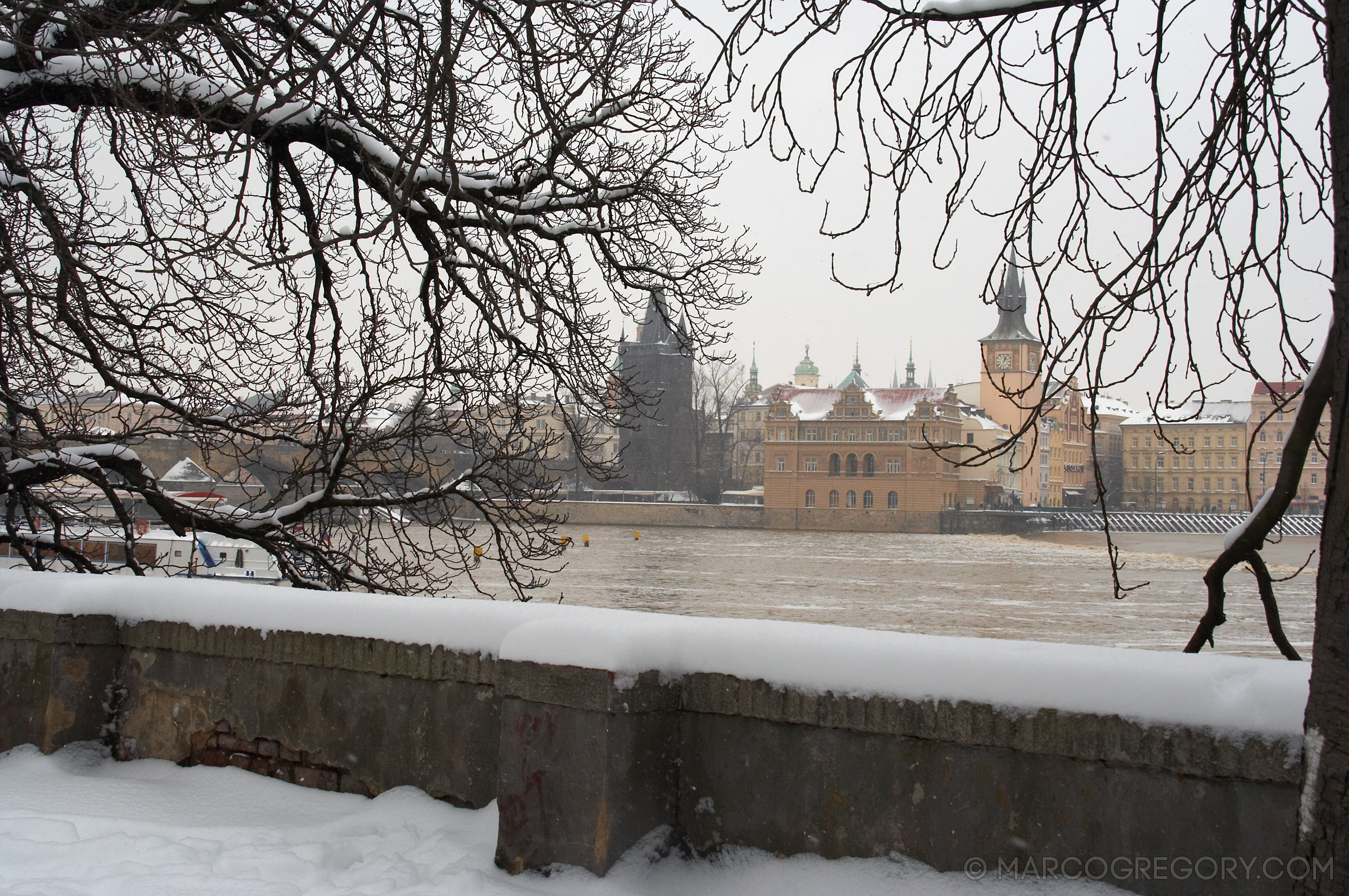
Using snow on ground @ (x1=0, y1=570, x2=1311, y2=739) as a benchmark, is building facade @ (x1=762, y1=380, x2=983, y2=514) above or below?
above

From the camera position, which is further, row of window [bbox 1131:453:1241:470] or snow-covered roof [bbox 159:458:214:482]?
row of window [bbox 1131:453:1241:470]

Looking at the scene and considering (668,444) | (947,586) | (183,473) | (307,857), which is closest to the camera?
(307,857)

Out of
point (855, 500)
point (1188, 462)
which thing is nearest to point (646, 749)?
point (855, 500)

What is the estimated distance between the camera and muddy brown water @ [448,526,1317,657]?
34.9 meters

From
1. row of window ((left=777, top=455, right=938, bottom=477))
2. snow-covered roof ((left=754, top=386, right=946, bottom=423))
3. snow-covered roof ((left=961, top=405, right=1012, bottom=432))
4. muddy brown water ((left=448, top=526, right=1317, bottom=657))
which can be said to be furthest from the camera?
snow-covered roof ((left=961, top=405, right=1012, bottom=432))

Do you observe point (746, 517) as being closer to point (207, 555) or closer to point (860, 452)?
point (860, 452)

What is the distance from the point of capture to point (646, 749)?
3.54m

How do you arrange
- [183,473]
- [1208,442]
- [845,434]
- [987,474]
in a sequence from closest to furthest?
[183,473] → [845,434] → [987,474] → [1208,442]

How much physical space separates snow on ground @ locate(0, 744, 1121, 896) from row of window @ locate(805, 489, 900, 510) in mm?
82801

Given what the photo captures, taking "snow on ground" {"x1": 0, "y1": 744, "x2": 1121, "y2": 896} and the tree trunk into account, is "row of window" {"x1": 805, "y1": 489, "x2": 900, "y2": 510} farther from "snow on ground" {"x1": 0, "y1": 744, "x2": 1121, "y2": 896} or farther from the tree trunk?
the tree trunk

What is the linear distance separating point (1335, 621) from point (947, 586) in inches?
1812

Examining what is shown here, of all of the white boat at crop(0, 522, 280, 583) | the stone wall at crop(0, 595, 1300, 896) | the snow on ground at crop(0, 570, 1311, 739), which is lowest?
the white boat at crop(0, 522, 280, 583)

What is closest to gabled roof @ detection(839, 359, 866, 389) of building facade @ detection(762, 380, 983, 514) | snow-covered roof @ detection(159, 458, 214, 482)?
building facade @ detection(762, 380, 983, 514)

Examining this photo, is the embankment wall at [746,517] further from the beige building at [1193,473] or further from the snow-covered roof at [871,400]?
the beige building at [1193,473]
